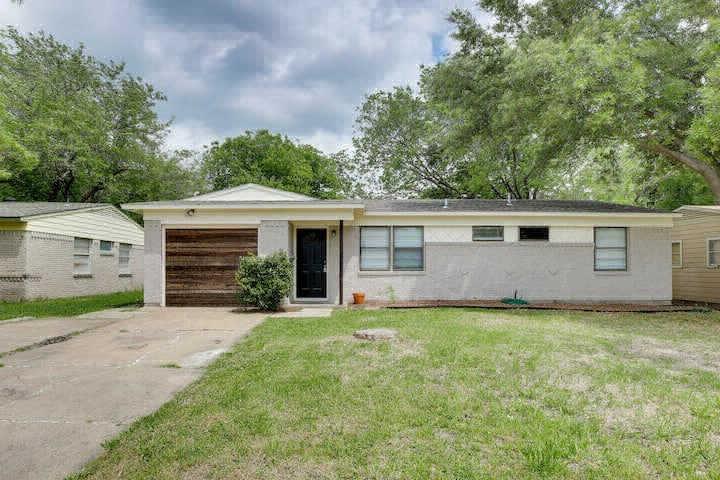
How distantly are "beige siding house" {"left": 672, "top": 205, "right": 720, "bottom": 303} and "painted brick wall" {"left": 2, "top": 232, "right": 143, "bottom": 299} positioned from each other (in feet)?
67.2

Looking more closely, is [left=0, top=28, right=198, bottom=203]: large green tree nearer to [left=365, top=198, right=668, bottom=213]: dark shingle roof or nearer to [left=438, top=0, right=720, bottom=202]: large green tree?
[left=365, top=198, right=668, bottom=213]: dark shingle roof

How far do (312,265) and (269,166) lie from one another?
86.6 feet

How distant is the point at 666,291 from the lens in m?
12.1

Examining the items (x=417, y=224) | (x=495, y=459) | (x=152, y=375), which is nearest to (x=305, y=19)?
(x=417, y=224)

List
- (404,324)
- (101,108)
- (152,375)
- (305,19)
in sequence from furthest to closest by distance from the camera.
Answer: (101,108) → (305,19) → (404,324) → (152,375)

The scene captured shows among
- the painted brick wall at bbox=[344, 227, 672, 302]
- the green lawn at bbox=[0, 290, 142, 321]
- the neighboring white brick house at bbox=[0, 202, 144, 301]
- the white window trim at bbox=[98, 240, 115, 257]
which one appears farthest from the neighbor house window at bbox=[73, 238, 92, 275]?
the painted brick wall at bbox=[344, 227, 672, 302]

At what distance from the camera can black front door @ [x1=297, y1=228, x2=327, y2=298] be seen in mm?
12102

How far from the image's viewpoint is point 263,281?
1005cm

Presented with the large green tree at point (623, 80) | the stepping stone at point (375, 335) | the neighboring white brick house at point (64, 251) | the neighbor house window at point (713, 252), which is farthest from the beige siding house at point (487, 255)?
the neighboring white brick house at point (64, 251)

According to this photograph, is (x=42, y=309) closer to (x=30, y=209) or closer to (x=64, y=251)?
(x=64, y=251)

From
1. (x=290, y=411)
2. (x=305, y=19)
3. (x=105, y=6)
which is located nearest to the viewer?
(x=290, y=411)

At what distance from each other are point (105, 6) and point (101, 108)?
16.2 m

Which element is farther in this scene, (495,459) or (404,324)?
(404,324)

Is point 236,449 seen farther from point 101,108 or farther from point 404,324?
point 101,108
